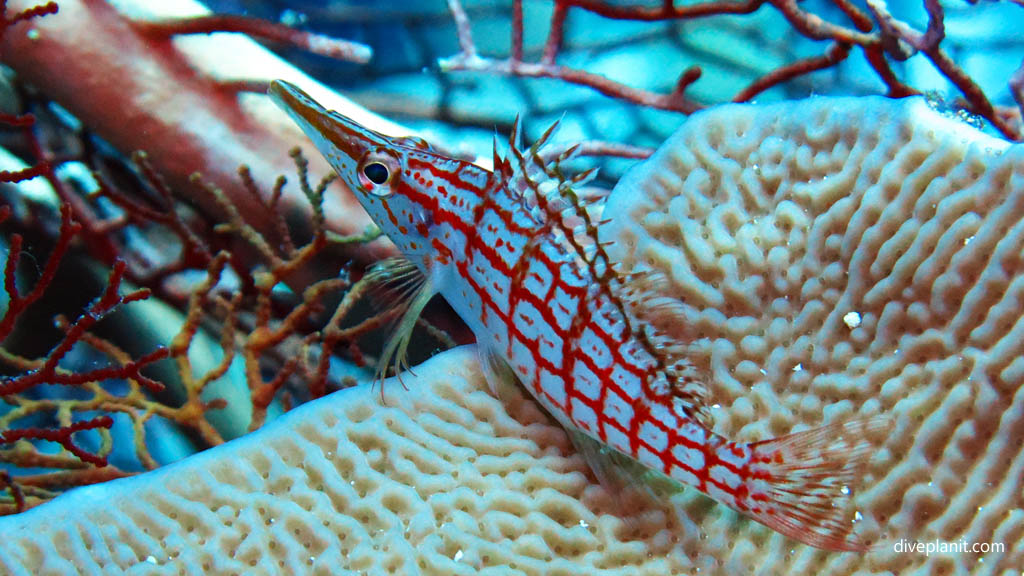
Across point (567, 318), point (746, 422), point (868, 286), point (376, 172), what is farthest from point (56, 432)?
point (868, 286)

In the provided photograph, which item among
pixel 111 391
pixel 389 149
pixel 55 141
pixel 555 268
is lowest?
pixel 111 391

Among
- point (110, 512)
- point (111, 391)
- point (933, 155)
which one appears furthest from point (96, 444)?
point (933, 155)

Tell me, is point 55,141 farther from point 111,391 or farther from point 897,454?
point 897,454

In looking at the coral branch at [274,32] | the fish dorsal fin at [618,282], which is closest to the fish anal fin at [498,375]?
the fish dorsal fin at [618,282]

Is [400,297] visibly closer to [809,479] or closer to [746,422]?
[746,422]

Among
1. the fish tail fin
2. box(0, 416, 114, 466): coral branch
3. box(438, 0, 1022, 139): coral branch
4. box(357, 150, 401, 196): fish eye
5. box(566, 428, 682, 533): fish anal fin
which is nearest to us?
the fish tail fin

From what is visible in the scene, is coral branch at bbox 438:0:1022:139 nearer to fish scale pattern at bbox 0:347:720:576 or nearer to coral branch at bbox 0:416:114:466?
fish scale pattern at bbox 0:347:720:576

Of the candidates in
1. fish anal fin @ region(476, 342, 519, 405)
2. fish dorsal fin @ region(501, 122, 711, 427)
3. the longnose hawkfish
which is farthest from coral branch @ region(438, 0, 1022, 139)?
fish anal fin @ region(476, 342, 519, 405)
